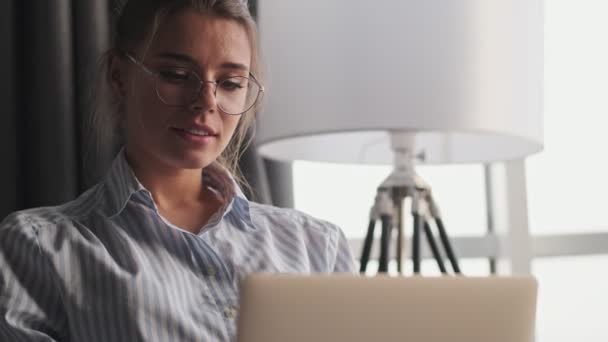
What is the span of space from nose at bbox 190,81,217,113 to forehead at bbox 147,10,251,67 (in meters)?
0.05

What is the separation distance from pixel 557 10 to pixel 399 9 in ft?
4.24

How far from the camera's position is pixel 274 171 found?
217cm

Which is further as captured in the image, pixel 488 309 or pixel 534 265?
pixel 534 265

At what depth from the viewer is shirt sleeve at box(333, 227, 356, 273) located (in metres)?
1.78

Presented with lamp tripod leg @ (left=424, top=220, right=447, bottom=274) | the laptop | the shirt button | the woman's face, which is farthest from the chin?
the laptop

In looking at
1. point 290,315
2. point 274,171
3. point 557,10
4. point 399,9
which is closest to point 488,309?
point 290,315

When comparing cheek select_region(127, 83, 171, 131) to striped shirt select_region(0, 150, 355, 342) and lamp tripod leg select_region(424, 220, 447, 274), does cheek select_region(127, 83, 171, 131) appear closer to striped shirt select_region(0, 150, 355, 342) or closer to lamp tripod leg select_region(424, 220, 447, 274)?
striped shirt select_region(0, 150, 355, 342)

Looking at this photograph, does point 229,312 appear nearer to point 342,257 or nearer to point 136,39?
point 342,257

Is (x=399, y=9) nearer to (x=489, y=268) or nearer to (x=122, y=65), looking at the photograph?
(x=122, y=65)

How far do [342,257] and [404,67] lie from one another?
44 centimetres

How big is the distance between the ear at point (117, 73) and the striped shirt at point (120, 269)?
0.15 metres

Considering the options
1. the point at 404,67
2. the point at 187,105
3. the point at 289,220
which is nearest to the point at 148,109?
the point at 187,105

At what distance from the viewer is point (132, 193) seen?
1.57 metres

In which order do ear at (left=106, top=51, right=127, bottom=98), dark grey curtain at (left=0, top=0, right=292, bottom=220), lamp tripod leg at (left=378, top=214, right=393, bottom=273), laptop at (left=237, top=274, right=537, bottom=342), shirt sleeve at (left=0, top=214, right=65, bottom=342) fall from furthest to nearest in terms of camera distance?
dark grey curtain at (left=0, top=0, right=292, bottom=220)
lamp tripod leg at (left=378, top=214, right=393, bottom=273)
ear at (left=106, top=51, right=127, bottom=98)
shirt sleeve at (left=0, top=214, right=65, bottom=342)
laptop at (left=237, top=274, right=537, bottom=342)
